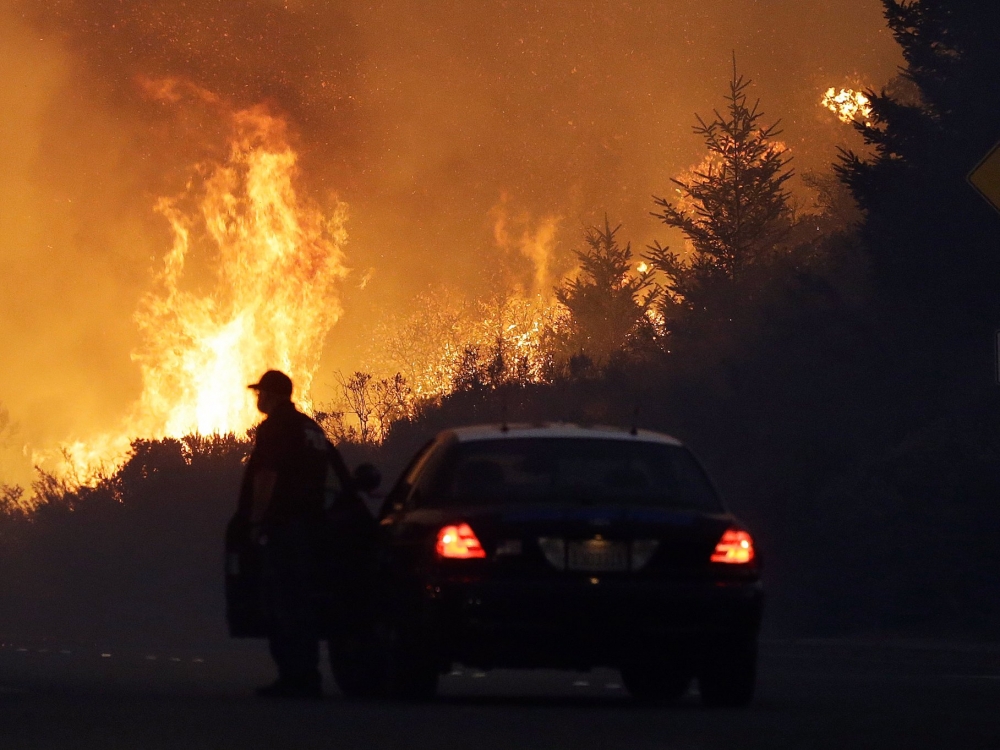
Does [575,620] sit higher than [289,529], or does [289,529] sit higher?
[289,529]

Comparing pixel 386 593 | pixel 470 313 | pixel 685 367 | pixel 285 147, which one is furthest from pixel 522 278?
pixel 386 593

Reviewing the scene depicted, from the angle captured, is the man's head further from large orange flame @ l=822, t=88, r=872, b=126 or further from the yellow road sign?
large orange flame @ l=822, t=88, r=872, b=126

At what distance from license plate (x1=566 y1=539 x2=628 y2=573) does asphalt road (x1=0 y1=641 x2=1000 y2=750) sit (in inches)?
31.7

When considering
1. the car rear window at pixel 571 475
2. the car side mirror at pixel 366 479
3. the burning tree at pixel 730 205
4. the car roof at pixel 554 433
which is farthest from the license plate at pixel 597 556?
the burning tree at pixel 730 205

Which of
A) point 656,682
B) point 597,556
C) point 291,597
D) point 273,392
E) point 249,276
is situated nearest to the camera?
point 597,556

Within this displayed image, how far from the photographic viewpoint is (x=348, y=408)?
11038cm

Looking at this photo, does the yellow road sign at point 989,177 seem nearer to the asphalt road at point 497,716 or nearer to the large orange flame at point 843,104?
the asphalt road at point 497,716

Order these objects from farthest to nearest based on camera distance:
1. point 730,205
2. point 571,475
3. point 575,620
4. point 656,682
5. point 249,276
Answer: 1. point 249,276
2. point 730,205
3. point 656,682
4. point 571,475
5. point 575,620

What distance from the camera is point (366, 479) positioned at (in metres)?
15.3

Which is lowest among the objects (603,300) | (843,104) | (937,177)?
(937,177)

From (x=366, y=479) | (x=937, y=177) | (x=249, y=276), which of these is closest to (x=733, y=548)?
(x=366, y=479)

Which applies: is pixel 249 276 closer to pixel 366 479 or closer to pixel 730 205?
pixel 730 205

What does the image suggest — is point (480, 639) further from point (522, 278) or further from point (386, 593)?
point (522, 278)

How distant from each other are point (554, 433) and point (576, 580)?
4.12ft
